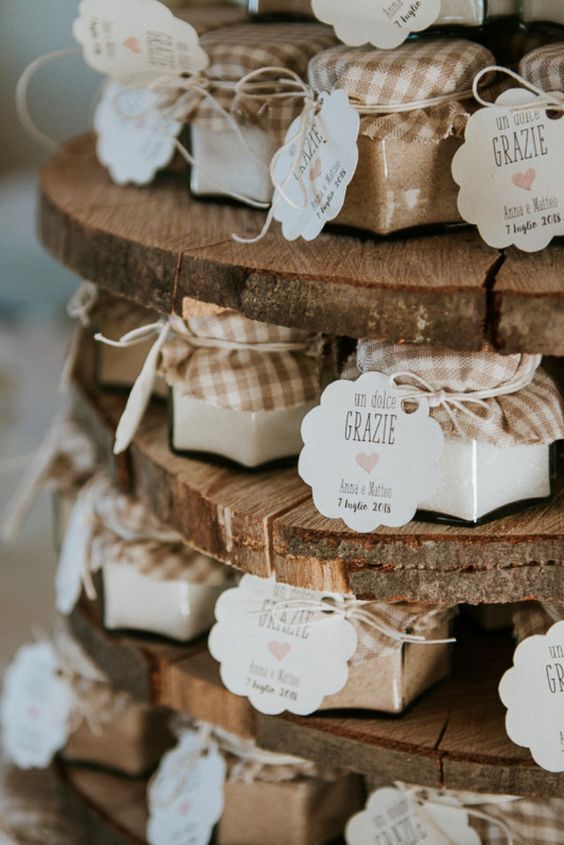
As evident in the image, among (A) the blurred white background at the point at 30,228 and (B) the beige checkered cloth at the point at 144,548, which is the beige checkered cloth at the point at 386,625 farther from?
(A) the blurred white background at the point at 30,228

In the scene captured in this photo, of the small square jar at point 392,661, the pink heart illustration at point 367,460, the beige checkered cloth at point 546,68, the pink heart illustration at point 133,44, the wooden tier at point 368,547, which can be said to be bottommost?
the small square jar at point 392,661

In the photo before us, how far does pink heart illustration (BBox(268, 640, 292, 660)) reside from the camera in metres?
1.09

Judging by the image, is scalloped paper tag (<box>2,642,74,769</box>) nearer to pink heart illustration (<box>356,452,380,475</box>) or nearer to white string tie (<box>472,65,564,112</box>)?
pink heart illustration (<box>356,452,380,475</box>)

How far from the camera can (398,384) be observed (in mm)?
986

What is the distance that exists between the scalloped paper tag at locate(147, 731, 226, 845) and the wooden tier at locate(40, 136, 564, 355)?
20.9 inches

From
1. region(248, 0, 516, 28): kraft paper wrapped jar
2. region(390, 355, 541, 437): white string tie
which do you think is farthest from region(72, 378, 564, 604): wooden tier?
region(248, 0, 516, 28): kraft paper wrapped jar

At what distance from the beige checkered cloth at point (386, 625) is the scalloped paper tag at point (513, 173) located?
355mm

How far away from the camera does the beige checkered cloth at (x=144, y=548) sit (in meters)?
1.27

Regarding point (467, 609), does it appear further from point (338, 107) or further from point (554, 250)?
point (338, 107)

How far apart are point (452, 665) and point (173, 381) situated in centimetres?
42

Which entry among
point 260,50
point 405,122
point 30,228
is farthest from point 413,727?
point 30,228

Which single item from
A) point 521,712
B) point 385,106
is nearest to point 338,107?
point 385,106

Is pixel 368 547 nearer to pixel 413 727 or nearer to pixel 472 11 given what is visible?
pixel 413 727

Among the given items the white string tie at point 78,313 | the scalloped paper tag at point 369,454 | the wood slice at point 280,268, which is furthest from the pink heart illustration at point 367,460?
the white string tie at point 78,313
